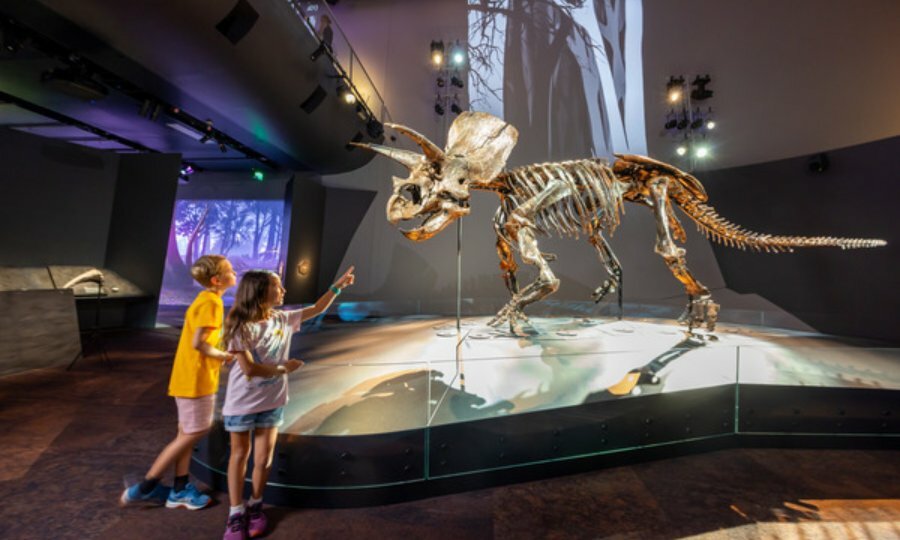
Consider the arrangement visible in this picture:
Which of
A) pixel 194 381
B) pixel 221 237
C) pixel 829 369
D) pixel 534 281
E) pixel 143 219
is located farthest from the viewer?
pixel 221 237

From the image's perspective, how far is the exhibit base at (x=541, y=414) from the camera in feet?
6.55

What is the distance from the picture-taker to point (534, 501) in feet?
6.78

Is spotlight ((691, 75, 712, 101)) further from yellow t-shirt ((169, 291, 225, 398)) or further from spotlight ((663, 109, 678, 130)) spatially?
yellow t-shirt ((169, 291, 225, 398))

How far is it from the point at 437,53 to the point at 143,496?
31.7 feet

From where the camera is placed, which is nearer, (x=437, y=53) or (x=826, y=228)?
(x=826, y=228)

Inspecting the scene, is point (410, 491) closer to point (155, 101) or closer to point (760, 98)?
point (155, 101)

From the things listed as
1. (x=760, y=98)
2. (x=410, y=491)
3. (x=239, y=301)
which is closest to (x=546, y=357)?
(x=410, y=491)

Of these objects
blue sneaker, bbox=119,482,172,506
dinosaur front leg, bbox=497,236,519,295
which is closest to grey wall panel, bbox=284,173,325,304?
dinosaur front leg, bbox=497,236,519,295

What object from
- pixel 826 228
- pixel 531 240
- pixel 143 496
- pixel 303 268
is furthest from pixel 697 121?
pixel 143 496

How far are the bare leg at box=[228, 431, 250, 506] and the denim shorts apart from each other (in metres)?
0.04

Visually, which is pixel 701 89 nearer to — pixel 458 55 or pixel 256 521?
pixel 458 55

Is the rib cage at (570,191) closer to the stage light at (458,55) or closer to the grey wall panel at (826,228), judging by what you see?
the grey wall panel at (826,228)

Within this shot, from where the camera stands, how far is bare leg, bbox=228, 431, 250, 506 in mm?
1683

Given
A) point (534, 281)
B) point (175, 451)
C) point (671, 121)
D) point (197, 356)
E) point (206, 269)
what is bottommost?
point (175, 451)
